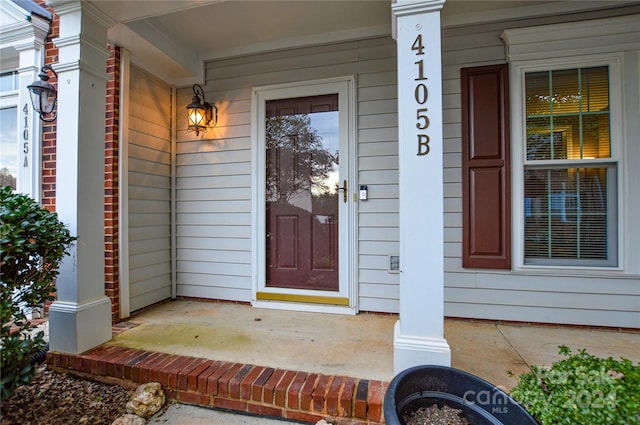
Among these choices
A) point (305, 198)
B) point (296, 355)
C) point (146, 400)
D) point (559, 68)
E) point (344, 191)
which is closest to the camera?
point (146, 400)

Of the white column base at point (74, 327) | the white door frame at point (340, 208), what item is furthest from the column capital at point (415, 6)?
the white column base at point (74, 327)

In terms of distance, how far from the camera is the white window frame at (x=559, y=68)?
2201 mm

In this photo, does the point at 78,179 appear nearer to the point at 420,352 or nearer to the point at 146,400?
the point at 146,400

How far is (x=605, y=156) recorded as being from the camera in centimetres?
225

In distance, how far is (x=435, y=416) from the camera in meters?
1.22

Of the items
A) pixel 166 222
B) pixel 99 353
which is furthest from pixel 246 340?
pixel 166 222

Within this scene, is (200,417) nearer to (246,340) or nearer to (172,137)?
(246,340)

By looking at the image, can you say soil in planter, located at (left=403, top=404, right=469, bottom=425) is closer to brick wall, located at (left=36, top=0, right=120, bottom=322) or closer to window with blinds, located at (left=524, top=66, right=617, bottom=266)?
window with blinds, located at (left=524, top=66, right=617, bottom=266)

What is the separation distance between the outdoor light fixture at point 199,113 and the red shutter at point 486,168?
7.73 ft

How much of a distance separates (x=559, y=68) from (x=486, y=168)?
95 cm

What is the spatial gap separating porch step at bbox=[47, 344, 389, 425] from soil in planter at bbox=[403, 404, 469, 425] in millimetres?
196

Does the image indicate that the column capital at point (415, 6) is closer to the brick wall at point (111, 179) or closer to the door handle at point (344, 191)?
the door handle at point (344, 191)

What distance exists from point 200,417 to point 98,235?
4.49 feet

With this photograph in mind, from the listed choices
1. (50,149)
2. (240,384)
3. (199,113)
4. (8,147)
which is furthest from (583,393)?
(8,147)
